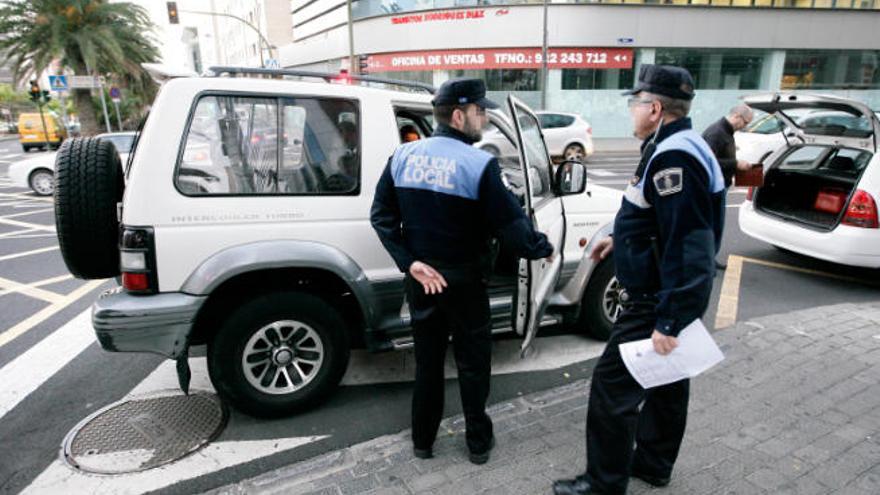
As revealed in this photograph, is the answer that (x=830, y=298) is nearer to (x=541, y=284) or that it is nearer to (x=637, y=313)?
(x=541, y=284)

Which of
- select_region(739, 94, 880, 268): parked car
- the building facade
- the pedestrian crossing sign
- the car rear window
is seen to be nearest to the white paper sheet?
select_region(739, 94, 880, 268): parked car

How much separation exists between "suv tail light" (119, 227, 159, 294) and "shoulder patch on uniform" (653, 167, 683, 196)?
245 cm

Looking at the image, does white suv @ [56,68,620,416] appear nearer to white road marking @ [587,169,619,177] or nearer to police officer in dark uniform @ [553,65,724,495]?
police officer in dark uniform @ [553,65,724,495]

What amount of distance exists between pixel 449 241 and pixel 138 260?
164 cm

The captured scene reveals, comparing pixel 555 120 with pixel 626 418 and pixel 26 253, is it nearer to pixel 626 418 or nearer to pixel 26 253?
pixel 26 253

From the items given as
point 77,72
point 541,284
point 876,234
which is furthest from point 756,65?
point 77,72

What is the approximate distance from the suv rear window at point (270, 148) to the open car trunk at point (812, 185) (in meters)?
5.28

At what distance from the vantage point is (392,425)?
3.16 meters

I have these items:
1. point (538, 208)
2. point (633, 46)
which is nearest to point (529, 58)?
point (633, 46)

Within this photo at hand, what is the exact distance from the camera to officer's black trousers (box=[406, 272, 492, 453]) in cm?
253

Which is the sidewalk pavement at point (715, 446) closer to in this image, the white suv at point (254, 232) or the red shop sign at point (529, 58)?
the white suv at point (254, 232)

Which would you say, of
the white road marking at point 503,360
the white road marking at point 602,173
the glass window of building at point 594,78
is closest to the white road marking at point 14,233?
the white road marking at point 503,360

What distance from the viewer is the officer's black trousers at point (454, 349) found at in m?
2.53

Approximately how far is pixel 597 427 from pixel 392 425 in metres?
Answer: 1.30
